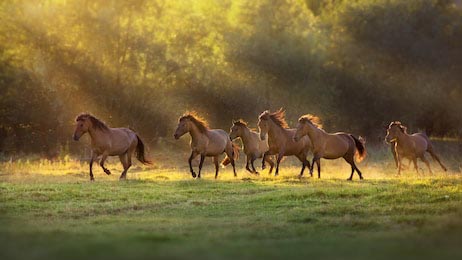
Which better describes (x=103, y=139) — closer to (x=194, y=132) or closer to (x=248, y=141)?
(x=194, y=132)

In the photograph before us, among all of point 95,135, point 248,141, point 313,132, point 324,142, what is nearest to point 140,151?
point 95,135

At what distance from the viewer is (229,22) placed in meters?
46.7

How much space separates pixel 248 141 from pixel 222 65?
18.2m

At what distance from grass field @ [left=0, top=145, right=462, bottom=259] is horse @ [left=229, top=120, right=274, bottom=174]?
8.38ft

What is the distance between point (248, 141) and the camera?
2655 centimetres

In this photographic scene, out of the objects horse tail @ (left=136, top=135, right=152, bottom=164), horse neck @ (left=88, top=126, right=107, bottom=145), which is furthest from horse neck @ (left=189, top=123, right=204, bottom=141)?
horse neck @ (left=88, top=126, right=107, bottom=145)

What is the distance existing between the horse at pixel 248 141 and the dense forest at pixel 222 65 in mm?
14277

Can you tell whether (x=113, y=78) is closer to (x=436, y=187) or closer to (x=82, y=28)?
(x=82, y=28)

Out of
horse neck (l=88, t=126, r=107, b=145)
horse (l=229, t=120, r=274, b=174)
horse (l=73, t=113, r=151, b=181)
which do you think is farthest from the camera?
horse (l=229, t=120, r=274, b=174)

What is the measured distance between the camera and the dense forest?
126ft

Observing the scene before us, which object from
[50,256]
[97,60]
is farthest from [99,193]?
[97,60]

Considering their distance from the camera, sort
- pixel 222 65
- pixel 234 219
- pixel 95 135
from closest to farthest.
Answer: pixel 234 219
pixel 95 135
pixel 222 65

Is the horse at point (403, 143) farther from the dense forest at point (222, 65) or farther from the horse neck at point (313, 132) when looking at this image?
the dense forest at point (222, 65)

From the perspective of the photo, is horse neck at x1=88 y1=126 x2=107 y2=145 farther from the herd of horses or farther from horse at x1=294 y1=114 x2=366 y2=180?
horse at x1=294 y1=114 x2=366 y2=180
